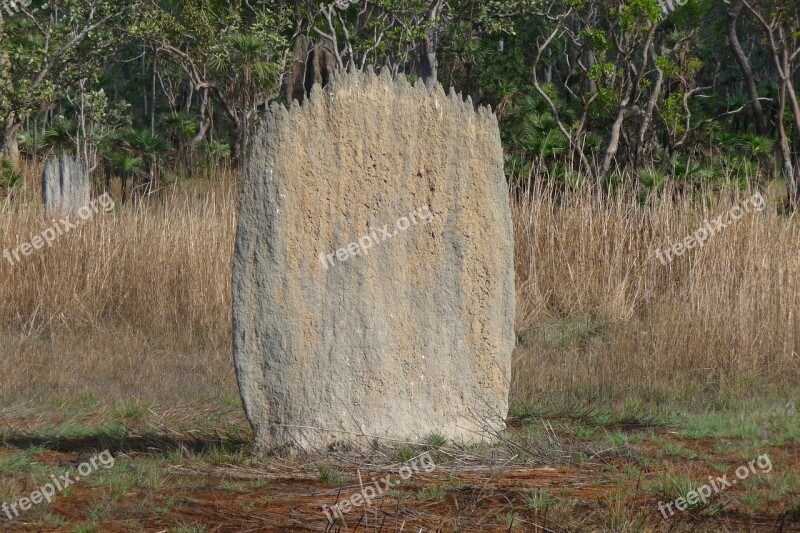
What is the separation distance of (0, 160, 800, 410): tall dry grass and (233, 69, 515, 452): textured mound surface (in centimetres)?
Answer: 188

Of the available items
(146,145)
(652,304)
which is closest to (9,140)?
(146,145)

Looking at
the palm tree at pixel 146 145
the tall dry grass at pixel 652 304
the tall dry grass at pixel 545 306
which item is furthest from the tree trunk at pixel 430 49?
the tall dry grass at pixel 545 306

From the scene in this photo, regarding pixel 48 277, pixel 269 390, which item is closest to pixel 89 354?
pixel 48 277

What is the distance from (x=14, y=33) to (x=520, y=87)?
35.4 ft

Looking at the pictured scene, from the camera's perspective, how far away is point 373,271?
4586 millimetres

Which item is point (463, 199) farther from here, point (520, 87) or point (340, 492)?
point (520, 87)

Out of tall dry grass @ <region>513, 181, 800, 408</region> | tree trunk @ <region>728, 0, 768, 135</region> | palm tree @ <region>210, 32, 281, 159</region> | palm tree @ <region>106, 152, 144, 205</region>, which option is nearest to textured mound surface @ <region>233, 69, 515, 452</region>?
tall dry grass @ <region>513, 181, 800, 408</region>

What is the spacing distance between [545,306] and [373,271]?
16.0 feet

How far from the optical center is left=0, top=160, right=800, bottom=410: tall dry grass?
6.91 meters

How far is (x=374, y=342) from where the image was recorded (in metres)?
4.57

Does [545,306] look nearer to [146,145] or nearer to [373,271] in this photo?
[373,271]

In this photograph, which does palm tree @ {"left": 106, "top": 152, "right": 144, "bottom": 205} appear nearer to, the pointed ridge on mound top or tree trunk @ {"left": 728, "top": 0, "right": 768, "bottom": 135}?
tree trunk @ {"left": 728, "top": 0, "right": 768, "bottom": 135}

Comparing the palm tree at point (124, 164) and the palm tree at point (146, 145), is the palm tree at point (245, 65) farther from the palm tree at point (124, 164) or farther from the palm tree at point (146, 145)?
the palm tree at point (146, 145)

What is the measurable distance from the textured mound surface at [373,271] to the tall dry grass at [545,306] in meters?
1.88
